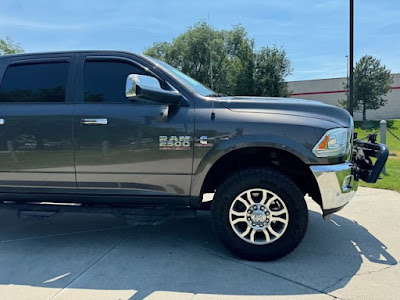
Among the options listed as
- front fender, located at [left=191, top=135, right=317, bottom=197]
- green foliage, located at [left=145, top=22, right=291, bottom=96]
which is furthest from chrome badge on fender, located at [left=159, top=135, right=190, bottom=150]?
green foliage, located at [left=145, top=22, right=291, bottom=96]

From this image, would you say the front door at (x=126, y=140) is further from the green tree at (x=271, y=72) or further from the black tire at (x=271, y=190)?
the green tree at (x=271, y=72)

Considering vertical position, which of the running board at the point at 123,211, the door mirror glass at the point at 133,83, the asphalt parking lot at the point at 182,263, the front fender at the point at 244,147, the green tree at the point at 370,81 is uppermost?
the green tree at the point at 370,81

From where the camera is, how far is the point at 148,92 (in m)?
3.14

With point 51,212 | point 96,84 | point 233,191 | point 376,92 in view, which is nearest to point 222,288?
point 233,191

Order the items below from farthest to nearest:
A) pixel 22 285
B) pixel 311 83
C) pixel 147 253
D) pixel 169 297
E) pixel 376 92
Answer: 1. pixel 311 83
2. pixel 376 92
3. pixel 147 253
4. pixel 22 285
5. pixel 169 297

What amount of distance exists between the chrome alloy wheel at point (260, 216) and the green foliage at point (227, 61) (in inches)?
1122

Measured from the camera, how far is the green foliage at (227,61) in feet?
104

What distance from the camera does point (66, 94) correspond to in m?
3.61

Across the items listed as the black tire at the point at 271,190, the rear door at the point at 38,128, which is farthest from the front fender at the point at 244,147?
the rear door at the point at 38,128

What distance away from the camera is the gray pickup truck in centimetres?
322

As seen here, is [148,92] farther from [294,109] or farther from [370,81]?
[370,81]

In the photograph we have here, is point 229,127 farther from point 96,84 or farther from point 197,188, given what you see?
point 96,84

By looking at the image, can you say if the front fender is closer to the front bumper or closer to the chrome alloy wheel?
the front bumper

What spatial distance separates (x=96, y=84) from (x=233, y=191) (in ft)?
5.75
